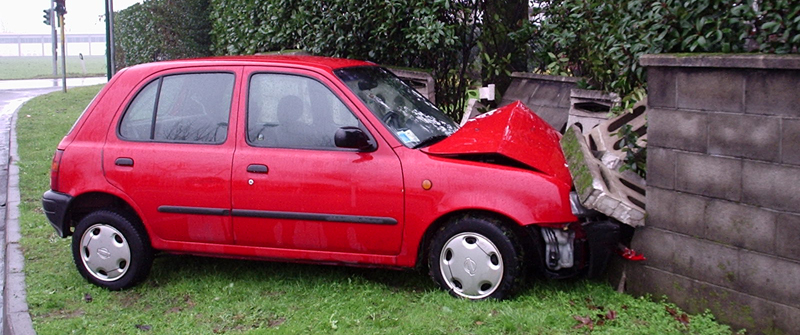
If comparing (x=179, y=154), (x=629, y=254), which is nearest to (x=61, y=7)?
(x=179, y=154)

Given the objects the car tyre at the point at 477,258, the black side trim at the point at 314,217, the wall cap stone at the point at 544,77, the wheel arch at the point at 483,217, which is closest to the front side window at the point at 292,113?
the black side trim at the point at 314,217

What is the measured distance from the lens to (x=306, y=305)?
530 cm

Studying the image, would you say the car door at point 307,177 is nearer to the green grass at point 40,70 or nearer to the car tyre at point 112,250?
the car tyre at point 112,250

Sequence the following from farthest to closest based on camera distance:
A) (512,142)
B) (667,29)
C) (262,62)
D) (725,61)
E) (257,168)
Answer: (262,62) < (257,168) < (512,142) < (667,29) < (725,61)

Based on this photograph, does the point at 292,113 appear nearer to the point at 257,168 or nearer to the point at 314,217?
the point at 257,168

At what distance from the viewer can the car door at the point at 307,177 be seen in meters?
5.15

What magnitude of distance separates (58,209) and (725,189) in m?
4.40

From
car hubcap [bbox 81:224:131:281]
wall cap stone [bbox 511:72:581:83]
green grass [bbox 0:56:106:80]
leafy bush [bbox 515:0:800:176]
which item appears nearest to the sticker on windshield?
leafy bush [bbox 515:0:800:176]

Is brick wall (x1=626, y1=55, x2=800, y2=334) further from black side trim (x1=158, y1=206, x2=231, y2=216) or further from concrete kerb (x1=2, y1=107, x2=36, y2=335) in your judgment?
concrete kerb (x1=2, y1=107, x2=36, y2=335)

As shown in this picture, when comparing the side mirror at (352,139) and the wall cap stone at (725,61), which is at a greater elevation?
the wall cap stone at (725,61)

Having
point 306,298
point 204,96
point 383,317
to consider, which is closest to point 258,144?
point 204,96

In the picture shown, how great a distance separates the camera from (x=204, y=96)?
563 centimetres

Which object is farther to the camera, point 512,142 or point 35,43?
point 35,43

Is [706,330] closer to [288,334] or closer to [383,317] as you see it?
[383,317]
